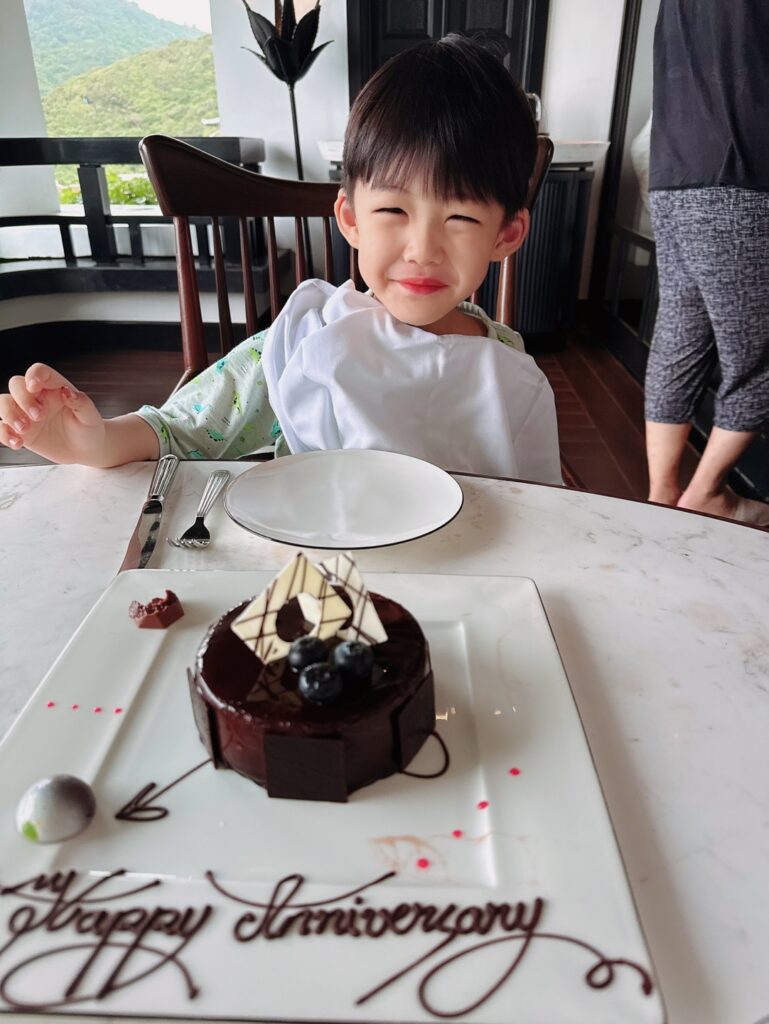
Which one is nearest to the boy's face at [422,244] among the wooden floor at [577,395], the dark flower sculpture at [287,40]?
the wooden floor at [577,395]

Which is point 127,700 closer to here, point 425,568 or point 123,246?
point 425,568

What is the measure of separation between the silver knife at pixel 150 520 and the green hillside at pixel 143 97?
12.4 feet

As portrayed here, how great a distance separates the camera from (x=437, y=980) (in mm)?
345

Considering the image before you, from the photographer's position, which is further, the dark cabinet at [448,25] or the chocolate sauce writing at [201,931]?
the dark cabinet at [448,25]

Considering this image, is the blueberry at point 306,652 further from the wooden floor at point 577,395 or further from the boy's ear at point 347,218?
the wooden floor at point 577,395

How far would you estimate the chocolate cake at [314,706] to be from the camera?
43 cm

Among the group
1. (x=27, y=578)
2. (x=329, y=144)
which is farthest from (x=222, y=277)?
(x=329, y=144)

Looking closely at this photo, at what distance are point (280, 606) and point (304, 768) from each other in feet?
0.32

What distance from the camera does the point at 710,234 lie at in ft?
5.68

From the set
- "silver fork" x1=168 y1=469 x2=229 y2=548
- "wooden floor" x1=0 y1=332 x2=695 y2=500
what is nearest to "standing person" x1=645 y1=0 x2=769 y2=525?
"wooden floor" x1=0 y1=332 x2=695 y2=500

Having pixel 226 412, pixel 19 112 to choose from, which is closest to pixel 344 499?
pixel 226 412

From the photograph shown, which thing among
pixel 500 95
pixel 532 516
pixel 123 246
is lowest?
pixel 123 246

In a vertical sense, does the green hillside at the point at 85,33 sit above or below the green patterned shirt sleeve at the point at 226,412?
above

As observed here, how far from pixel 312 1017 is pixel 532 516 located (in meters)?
0.55
